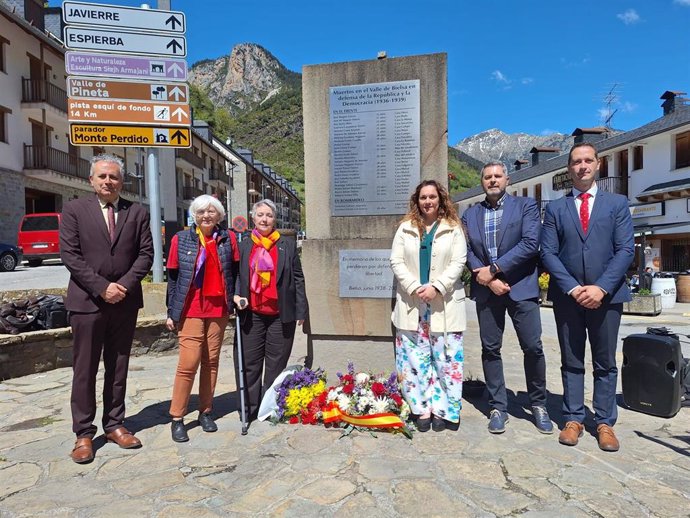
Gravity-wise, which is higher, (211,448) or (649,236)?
(649,236)

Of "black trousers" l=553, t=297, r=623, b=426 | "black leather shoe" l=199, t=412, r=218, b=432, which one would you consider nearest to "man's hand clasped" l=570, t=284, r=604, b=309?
"black trousers" l=553, t=297, r=623, b=426

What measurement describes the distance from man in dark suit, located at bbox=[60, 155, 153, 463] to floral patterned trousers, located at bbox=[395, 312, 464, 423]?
207cm

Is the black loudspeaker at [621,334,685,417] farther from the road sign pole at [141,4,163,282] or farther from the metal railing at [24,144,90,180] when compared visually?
the metal railing at [24,144,90,180]

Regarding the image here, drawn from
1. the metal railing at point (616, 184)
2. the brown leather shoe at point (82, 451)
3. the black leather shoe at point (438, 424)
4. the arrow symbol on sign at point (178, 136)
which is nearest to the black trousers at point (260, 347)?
the brown leather shoe at point (82, 451)

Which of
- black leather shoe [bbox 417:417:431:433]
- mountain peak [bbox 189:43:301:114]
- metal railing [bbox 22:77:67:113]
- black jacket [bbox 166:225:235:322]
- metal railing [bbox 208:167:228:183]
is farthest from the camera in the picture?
mountain peak [bbox 189:43:301:114]

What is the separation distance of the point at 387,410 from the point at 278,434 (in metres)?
0.87

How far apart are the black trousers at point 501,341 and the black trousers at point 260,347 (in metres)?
1.57

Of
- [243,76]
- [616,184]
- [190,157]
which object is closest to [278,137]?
[190,157]

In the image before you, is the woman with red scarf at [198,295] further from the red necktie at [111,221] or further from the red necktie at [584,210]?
the red necktie at [584,210]

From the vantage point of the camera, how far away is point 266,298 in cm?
388

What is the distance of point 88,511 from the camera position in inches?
105

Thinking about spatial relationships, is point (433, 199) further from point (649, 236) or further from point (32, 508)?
point (649, 236)

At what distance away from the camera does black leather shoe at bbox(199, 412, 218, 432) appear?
12.5 feet

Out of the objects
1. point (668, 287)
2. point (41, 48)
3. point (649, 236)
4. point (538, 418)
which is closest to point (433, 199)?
point (538, 418)
